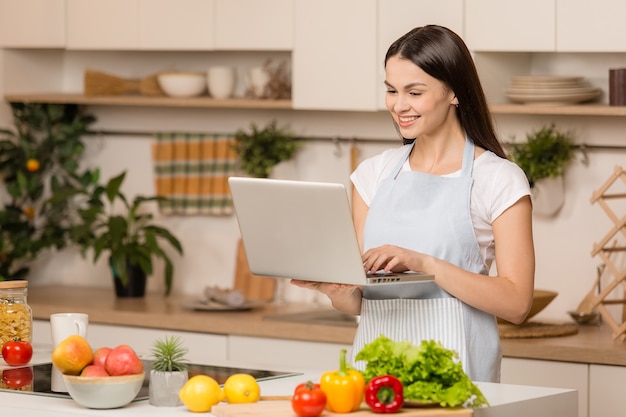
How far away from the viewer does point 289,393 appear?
2.52 meters

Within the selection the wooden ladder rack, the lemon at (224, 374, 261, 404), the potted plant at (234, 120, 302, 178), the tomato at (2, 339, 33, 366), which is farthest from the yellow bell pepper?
the potted plant at (234, 120, 302, 178)

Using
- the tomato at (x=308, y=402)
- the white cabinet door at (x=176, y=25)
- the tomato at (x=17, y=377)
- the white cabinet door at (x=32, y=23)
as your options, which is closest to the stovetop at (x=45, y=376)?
the tomato at (x=17, y=377)

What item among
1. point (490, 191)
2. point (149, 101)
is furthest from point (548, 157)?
point (149, 101)

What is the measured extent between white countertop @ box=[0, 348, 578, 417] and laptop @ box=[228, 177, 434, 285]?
10.7 inches

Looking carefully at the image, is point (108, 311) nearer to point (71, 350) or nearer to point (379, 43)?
point (379, 43)

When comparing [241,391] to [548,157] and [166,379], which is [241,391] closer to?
[166,379]

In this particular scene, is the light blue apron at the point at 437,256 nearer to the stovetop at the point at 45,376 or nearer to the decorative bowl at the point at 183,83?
the stovetop at the point at 45,376

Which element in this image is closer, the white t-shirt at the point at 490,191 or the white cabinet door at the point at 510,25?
the white t-shirt at the point at 490,191

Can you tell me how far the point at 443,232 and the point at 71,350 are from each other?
2.93ft

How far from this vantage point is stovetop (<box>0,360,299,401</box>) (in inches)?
102

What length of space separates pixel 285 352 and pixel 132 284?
34.8 inches

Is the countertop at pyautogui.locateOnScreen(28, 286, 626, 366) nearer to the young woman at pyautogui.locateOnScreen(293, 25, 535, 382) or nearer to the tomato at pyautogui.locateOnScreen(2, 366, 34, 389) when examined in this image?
the young woman at pyautogui.locateOnScreen(293, 25, 535, 382)

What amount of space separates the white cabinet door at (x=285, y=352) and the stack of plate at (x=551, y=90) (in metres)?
1.03

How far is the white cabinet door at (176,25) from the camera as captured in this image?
4.50 meters
